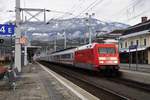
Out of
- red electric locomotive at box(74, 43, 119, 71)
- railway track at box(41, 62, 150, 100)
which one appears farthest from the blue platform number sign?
red electric locomotive at box(74, 43, 119, 71)

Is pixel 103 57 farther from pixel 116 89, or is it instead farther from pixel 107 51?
pixel 116 89

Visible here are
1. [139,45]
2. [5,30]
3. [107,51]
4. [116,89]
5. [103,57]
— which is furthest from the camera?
[139,45]

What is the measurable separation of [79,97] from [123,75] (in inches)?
663

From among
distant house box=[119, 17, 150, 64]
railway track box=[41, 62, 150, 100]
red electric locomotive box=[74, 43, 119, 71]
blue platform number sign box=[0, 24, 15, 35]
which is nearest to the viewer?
railway track box=[41, 62, 150, 100]

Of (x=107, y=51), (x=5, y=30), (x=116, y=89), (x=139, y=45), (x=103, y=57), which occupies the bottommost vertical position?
(x=116, y=89)

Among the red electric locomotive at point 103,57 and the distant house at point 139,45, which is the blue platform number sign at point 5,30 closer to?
the red electric locomotive at point 103,57

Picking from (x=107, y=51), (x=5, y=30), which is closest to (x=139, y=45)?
(x=107, y=51)

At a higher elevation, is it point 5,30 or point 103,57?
point 5,30

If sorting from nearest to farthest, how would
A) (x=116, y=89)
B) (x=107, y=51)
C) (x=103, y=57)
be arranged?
(x=116, y=89), (x=103, y=57), (x=107, y=51)

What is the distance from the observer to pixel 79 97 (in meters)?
16.3

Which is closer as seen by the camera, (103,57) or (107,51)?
(103,57)

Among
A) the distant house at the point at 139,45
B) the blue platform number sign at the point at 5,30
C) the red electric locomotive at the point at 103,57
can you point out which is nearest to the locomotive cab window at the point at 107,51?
the red electric locomotive at the point at 103,57

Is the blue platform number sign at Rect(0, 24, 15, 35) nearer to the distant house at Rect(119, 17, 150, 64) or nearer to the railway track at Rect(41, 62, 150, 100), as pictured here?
the railway track at Rect(41, 62, 150, 100)

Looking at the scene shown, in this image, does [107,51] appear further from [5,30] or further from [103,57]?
[5,30]
